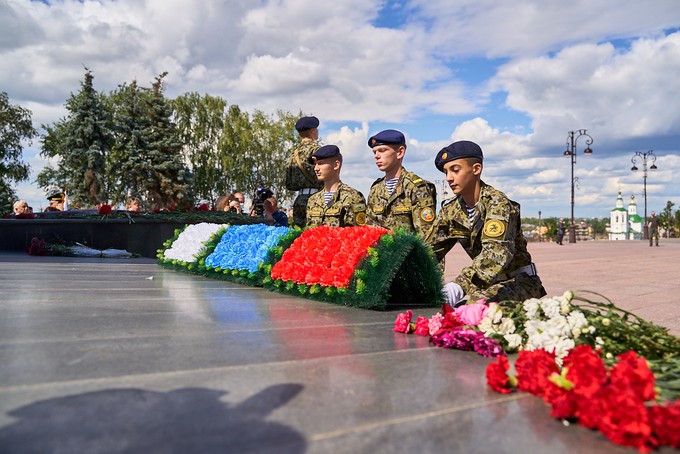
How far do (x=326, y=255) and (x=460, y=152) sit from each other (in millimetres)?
1141

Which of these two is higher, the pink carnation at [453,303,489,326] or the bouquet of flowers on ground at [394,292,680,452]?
the pink carnation at [453,303,489,326]

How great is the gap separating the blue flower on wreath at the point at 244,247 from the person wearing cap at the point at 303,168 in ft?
4.80

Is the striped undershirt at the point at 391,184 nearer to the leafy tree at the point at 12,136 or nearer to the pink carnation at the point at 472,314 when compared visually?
the pink carnation at the point at 472,314

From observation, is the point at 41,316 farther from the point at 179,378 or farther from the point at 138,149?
the point at 138,149

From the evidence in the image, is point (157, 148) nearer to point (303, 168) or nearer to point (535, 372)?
point (303, 168)

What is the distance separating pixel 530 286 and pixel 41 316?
287 centimetres

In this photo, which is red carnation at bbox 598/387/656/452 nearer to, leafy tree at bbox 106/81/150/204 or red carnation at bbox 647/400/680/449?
red carnation at bbox 647/400/680/449

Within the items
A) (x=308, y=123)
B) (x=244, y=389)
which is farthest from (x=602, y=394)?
(x=308, y=123)

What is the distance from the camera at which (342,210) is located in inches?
217

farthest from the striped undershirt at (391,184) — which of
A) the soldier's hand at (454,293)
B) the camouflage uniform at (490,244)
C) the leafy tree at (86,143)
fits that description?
the leafy tree at (86,143)

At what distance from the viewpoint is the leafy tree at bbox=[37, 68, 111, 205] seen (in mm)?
32188

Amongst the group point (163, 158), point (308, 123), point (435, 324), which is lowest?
point (435, 324)

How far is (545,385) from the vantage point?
1.89m

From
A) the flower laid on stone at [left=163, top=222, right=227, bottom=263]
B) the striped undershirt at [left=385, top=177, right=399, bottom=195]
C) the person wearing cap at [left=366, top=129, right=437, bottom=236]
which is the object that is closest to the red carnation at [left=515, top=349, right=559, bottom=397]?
the person wearing cap at [left=366, top=129, right=437, bottom=236]
